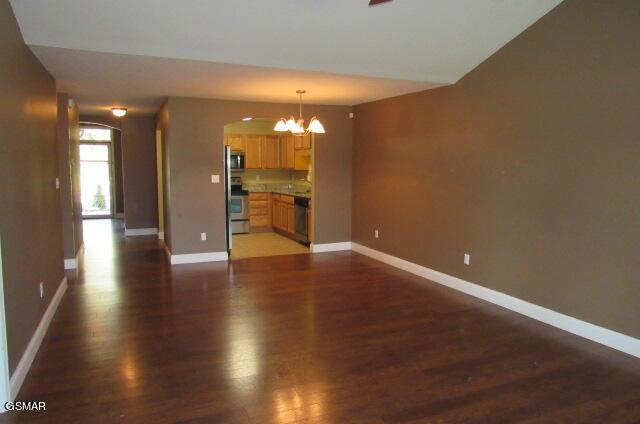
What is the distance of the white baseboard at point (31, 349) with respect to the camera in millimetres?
2658

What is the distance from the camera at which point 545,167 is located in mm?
3852

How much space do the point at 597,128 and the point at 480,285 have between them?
195 cm

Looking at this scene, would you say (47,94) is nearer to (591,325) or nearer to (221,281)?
(221,281)

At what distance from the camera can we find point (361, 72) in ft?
14.6

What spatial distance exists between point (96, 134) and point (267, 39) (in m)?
9.94

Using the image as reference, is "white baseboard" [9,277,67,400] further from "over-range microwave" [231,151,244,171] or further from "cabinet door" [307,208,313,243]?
"over-range microwave" [231,151,244,171]

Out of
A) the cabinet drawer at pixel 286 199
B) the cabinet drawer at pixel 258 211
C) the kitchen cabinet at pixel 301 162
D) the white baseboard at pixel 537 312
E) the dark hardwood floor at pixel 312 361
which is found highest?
the kitchen cabinet at pixel 301 162

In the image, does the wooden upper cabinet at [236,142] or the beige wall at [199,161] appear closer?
the beige wall at [199,161]

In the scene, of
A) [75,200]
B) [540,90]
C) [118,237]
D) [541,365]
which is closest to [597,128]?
[540,90]

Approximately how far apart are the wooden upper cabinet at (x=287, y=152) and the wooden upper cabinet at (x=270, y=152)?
84 millimetres

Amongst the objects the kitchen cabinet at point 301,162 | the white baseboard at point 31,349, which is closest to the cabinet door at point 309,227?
the kitchen cabinet at point 301,162

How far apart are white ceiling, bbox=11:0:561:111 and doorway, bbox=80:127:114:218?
299 inches

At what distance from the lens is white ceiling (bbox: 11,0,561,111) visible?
3.23 m

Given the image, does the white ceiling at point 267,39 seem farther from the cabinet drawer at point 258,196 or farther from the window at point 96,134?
the window at point 96,134
